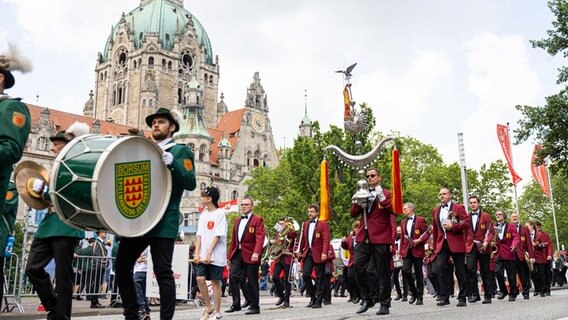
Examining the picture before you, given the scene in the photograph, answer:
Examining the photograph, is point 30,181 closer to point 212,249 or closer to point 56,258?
point 56,258

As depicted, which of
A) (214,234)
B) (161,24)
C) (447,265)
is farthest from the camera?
(161,24)

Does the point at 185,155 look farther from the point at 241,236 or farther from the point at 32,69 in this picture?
the point at 241,236

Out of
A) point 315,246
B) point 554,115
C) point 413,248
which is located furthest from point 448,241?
point 554,115

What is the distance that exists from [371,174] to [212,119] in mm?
92728

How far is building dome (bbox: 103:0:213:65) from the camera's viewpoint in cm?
9962

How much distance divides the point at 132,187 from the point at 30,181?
3.14 ft

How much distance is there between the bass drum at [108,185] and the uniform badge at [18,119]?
45 centimetres

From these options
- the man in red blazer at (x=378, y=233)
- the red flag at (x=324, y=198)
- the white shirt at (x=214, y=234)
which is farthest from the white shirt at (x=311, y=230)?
the white shirt at (x=214, y=234)

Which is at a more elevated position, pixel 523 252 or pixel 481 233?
pixel 481 233

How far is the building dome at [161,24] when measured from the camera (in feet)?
327

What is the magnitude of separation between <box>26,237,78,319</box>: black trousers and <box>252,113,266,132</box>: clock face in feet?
288

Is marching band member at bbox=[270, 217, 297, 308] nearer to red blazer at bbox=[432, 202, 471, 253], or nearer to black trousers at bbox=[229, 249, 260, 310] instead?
black trousers at bbox=[229, 249, 260, 310]

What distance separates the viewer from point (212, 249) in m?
8.94

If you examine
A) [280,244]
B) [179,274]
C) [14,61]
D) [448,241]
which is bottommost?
[179,274]
